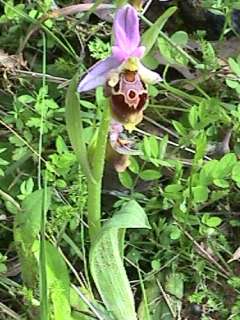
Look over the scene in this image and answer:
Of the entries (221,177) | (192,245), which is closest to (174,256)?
(192,245)

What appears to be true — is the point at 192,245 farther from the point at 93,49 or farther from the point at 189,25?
the point at 189,25

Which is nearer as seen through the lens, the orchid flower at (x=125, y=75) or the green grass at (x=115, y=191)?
the orchid flower at (x=125, y=75)

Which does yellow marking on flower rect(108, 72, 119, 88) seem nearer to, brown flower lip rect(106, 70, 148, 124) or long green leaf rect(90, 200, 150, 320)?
brown flower lip rect(106, 70, 148, 124)

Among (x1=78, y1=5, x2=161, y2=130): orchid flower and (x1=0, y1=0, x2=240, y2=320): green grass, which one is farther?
(x1=0, y1=0, x2=240, y2=320): green grass

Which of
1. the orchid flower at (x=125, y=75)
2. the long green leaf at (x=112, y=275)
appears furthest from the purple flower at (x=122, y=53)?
the long green leaf at (x=112, y=275)

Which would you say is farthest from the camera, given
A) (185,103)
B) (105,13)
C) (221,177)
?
(105,13)

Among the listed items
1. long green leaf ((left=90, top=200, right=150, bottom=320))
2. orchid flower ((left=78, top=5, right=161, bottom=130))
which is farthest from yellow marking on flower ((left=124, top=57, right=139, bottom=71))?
long green leaf ((left=90, top=200, right=150, bottom=320))

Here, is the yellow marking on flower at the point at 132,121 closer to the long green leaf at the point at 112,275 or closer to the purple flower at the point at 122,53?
the purple flower at the point at 122,53

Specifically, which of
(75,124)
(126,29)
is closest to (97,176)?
(75,124)
